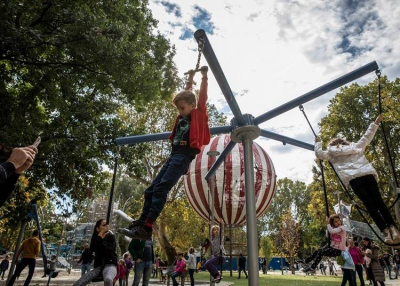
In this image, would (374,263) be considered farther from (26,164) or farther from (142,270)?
(26,164)

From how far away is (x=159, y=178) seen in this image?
12.2 ft

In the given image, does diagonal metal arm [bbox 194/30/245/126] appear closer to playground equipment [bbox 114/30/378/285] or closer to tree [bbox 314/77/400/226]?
playground equipment [bbox 114/30/378/285]

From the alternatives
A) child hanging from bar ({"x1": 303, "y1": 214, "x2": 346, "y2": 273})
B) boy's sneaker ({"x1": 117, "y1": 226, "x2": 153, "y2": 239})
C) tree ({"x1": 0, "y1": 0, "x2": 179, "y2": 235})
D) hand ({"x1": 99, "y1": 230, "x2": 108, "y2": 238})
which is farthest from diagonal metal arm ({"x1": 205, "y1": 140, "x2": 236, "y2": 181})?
tree ({"x1": 0, "y1": 0, "x2": 179, "y2": 235})

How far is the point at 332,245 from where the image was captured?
6797 mm

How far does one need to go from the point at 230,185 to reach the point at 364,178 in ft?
24.3

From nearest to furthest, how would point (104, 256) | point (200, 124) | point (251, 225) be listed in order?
1. point (200, 124)
2. point (251, 225)
3. point (104, 256)

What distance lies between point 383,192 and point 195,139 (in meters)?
30.4

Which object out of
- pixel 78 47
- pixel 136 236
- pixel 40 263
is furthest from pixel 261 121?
pixel 40 263

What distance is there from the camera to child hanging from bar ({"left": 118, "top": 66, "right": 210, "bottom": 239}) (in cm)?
340

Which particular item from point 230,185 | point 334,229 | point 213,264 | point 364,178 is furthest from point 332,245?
point 230,185

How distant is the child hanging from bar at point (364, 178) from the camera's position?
194 inches

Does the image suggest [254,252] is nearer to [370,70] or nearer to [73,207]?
[370,70]

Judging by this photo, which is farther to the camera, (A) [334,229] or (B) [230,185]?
(B) [230,185]

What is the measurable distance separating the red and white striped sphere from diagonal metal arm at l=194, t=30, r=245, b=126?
6.97m
